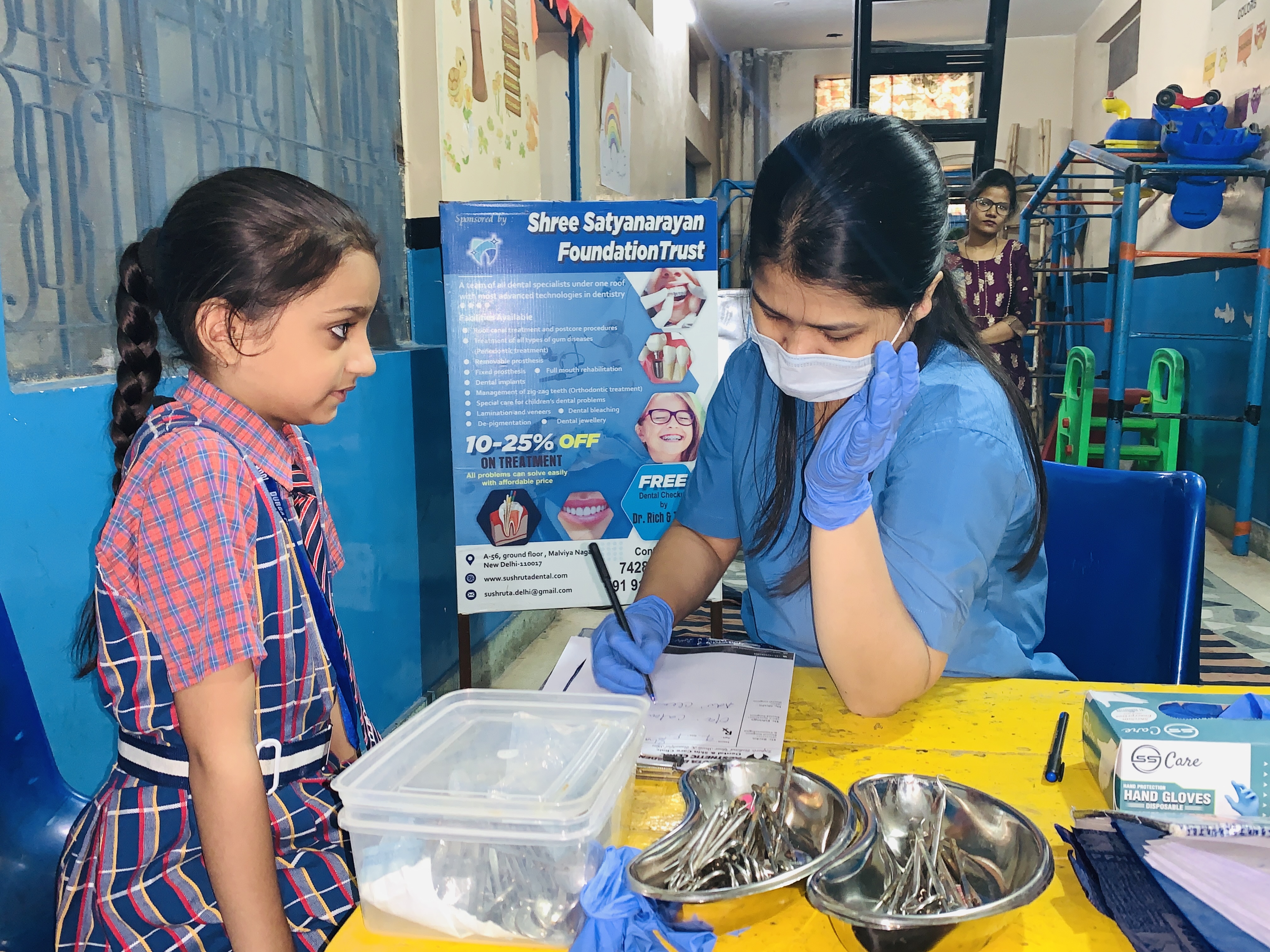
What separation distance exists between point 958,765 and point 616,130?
4.16 metres

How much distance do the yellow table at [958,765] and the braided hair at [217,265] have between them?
0.60 m

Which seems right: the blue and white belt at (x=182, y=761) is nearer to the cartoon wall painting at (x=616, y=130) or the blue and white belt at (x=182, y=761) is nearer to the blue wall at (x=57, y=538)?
the blue wall at (x=57, y=538)

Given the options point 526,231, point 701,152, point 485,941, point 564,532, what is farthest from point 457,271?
point 701,152

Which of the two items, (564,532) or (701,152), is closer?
(564,532)

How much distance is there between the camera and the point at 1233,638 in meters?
3.10

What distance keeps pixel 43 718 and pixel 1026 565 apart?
1.24 meters

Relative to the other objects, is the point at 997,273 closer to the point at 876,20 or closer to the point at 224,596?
the point at 224,596

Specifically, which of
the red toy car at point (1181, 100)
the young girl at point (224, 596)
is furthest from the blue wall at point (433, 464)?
the red toy car at point (1181, 100)

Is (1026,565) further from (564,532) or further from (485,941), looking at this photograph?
(564,532)

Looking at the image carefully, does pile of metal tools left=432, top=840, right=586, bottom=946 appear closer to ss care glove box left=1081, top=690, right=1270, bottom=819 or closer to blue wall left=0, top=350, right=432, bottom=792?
ss care glove box left=1081, top=690, right=1270, bottom=819

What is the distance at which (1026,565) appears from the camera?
1.19 m

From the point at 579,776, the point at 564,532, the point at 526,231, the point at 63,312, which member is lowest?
the point at 564,532

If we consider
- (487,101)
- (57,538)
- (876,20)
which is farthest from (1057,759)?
(876,20)

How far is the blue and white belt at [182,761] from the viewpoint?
896 mm
